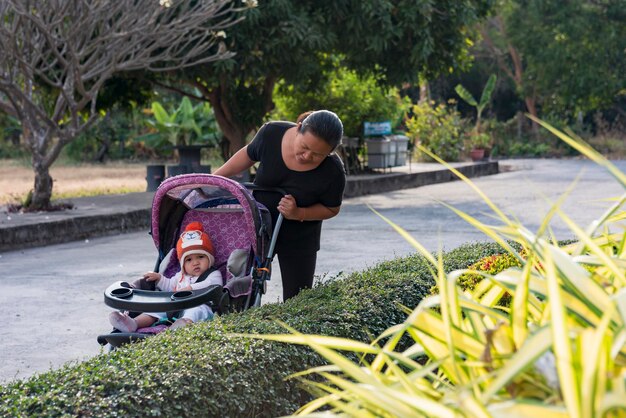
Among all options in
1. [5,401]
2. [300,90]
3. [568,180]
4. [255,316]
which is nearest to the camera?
[5,401]

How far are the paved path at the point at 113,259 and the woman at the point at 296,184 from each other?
3.43ft

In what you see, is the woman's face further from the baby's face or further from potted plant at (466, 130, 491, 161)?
potted plant at (466, 130, 491, 161)

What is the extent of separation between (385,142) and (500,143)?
55.7 feet

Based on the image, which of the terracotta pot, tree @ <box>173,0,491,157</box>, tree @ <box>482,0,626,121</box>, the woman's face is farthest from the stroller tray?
tree @ <box>482,0,626,121</box>

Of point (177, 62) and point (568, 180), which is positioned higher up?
point (177, 62)

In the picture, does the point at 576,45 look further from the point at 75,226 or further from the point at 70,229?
the point at 70,229

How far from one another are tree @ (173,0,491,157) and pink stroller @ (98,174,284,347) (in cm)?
1037

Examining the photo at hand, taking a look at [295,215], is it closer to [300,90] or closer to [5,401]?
[5,401]

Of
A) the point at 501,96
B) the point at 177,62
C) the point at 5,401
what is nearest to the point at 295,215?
the point at 5,401

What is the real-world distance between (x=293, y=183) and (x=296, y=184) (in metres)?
0.02

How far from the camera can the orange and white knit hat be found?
20.4 ft

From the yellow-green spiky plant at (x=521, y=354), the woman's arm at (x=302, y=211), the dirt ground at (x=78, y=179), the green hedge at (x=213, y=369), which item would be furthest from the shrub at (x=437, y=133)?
the yellow-green spiky plant at (x=521, y=354)

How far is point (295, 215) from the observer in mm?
6203

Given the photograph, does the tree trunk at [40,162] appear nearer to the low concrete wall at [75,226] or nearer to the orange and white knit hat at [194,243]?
the low concrete wall at [75,226]
